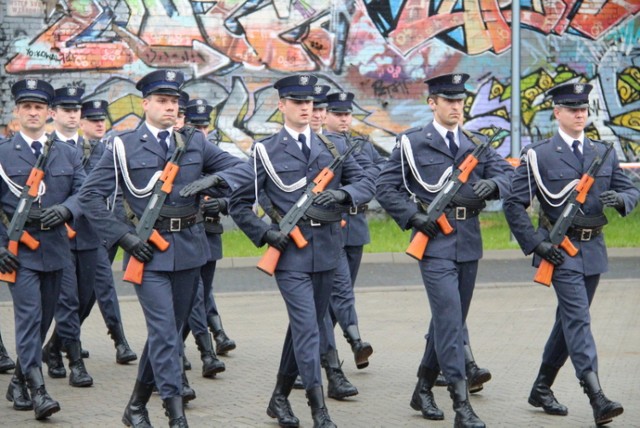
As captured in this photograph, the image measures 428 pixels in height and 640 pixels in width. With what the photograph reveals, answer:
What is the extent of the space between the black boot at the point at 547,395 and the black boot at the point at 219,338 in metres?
3.22

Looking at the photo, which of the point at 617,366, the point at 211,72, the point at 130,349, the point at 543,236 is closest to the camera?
the point at 543,236

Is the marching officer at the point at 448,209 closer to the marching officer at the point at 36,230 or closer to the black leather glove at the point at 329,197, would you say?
the black leather glove at the point at 329,197

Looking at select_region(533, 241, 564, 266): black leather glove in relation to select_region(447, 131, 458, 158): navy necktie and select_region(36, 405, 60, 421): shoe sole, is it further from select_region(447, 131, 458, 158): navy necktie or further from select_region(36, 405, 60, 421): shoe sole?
select_region(36, 405, 60, 421): shoe sole

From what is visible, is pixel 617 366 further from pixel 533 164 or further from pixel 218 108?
pixel 218 108

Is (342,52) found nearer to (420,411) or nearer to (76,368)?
(76,368)

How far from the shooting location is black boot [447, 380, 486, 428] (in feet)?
26.0

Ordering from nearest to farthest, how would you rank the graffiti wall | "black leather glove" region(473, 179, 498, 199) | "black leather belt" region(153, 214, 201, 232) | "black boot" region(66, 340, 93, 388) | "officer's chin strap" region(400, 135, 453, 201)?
"black leather belt" region(153, 214, 201, 232) → "black leather glove" region(473, 179, 498, 199) → "officer's chin strap" region(400, 135, 453, 201) → "black boot" region(66, 340, 93, 388) → the graffiti wall

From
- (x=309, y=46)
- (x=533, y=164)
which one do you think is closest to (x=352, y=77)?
(x=309, y=46)

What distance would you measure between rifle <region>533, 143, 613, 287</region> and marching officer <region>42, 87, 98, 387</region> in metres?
3.56

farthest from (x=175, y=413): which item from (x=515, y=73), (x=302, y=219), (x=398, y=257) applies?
(x=515, y=73)

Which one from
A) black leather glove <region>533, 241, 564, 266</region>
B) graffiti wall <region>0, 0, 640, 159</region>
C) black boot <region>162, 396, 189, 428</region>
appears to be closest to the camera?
black boot <region>162, 396, 189, 428</region>

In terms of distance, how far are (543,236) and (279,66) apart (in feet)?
44.2

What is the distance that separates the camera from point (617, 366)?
1033 centimetres

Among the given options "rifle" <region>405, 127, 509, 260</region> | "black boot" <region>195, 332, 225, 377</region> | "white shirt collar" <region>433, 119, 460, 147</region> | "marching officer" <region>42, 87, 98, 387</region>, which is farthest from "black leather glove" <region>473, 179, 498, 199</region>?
"marching officer" <region>42, 87, 98, 387</region>
